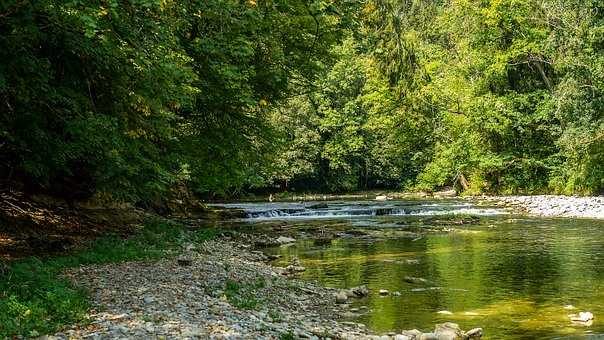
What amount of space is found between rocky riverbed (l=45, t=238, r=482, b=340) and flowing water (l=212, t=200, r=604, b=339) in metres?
0.74

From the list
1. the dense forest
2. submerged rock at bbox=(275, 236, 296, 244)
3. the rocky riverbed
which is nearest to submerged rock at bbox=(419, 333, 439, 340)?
the rocky riverbed

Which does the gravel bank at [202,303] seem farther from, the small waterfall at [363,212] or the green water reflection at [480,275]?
the small waterfall at [363,212]

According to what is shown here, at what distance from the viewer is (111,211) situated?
66.6 feet

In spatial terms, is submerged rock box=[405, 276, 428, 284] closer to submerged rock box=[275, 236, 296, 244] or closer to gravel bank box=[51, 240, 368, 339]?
gravel bank box=[51, 240, 368, 339]

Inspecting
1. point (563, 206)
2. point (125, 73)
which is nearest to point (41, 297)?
point (125, 73)

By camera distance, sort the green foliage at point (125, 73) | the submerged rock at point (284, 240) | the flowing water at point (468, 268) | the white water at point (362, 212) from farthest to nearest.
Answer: the white water at point (362, 212) < the submerged rock at point (284, 240) < the flowing water at point (468, 268) < the green foliage at point (125, 73)

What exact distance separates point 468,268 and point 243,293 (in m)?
6.63

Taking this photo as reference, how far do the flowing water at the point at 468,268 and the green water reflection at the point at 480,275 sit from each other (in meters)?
0.02

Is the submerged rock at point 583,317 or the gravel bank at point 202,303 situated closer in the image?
the gravel bank at point 202,303

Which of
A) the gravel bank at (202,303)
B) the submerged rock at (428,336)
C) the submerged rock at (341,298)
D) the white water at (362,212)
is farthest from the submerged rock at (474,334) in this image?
the white water at (362,212)

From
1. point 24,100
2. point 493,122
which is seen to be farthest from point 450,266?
point 493,122

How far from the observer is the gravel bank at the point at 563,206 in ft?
87.0

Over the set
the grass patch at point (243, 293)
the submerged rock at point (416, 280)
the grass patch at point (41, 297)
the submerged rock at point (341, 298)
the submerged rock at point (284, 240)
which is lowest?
the submerged rock at point (416, 280)

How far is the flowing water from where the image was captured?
9906 mm
